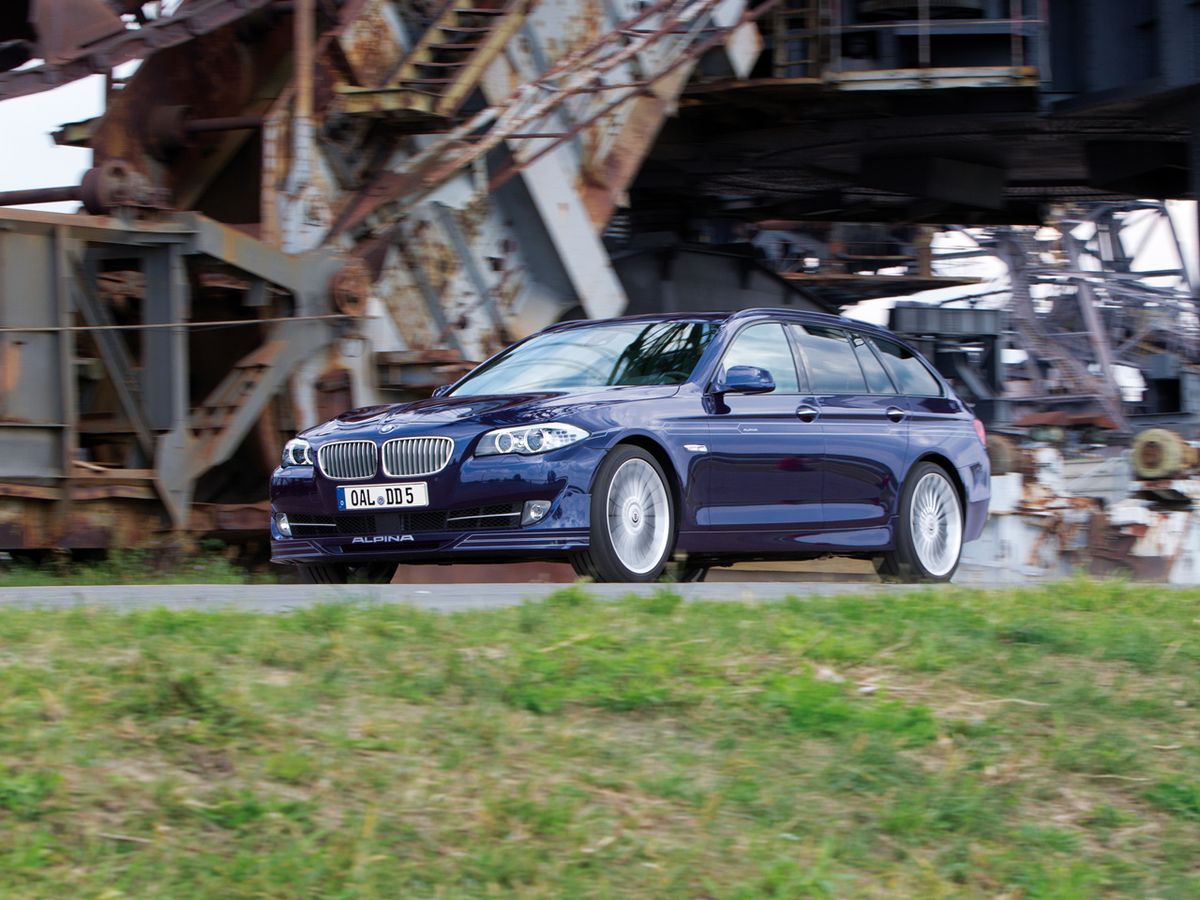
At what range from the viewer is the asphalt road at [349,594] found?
23.9 ft

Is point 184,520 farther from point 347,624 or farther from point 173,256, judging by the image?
point 347,624

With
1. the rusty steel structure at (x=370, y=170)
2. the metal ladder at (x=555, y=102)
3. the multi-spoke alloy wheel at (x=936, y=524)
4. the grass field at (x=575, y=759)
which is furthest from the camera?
the metal ladder at (x=555, y=102)

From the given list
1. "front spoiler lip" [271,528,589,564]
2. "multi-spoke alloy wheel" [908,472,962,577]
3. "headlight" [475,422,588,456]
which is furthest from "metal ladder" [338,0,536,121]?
"headlight" [475,422,588,456]

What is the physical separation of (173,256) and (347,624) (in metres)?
9.34

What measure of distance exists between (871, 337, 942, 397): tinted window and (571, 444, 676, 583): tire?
115 inches

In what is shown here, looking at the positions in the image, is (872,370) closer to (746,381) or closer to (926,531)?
(926,531)

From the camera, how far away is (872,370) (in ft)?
39.2

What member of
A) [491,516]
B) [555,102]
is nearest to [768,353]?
[491,516]

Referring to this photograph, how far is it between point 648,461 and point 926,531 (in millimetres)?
2981

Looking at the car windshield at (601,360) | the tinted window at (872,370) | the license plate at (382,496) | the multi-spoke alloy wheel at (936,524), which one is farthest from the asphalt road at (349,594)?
the tinted window at (872,370)

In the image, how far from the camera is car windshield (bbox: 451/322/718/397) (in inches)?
407

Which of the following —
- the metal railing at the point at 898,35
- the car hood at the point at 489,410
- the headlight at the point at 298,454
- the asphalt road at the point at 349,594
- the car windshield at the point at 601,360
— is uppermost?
the metal railing at the point at 898,35

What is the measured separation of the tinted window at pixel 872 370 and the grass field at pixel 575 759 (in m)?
5.45

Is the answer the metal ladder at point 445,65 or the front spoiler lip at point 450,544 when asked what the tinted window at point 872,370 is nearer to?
the front spoiler lip at point 450,544
